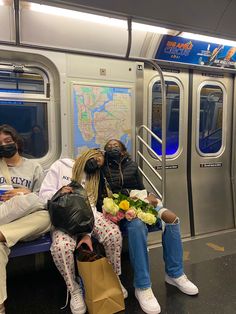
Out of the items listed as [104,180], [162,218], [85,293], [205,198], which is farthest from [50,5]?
[205,198]

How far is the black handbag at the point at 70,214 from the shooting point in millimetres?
2133

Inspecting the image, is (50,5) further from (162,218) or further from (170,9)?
(162,218)

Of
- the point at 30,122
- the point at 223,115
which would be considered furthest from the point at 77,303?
the point at 223,115

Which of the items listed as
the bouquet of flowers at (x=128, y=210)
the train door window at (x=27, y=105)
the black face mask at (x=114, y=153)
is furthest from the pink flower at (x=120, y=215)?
the train door window at (x=27, y=105)

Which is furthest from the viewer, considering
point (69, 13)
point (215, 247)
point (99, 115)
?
point (215, 247)

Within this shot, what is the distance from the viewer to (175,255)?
95.3 inches

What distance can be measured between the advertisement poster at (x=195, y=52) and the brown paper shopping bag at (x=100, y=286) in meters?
2.49

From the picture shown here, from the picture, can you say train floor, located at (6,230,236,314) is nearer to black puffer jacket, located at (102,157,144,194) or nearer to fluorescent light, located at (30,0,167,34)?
black puffer jacket, located at (102,157,144,194)

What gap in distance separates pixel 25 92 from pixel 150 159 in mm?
1703

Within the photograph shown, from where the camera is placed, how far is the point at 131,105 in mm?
3299

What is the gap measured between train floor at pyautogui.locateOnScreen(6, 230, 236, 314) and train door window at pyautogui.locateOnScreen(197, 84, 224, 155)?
141 centimetres

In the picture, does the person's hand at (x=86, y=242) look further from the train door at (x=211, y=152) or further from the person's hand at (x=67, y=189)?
the train door at (x=211, y=152)

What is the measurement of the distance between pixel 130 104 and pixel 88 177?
43.6 inches

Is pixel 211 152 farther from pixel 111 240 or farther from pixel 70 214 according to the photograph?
pixel 70 214
